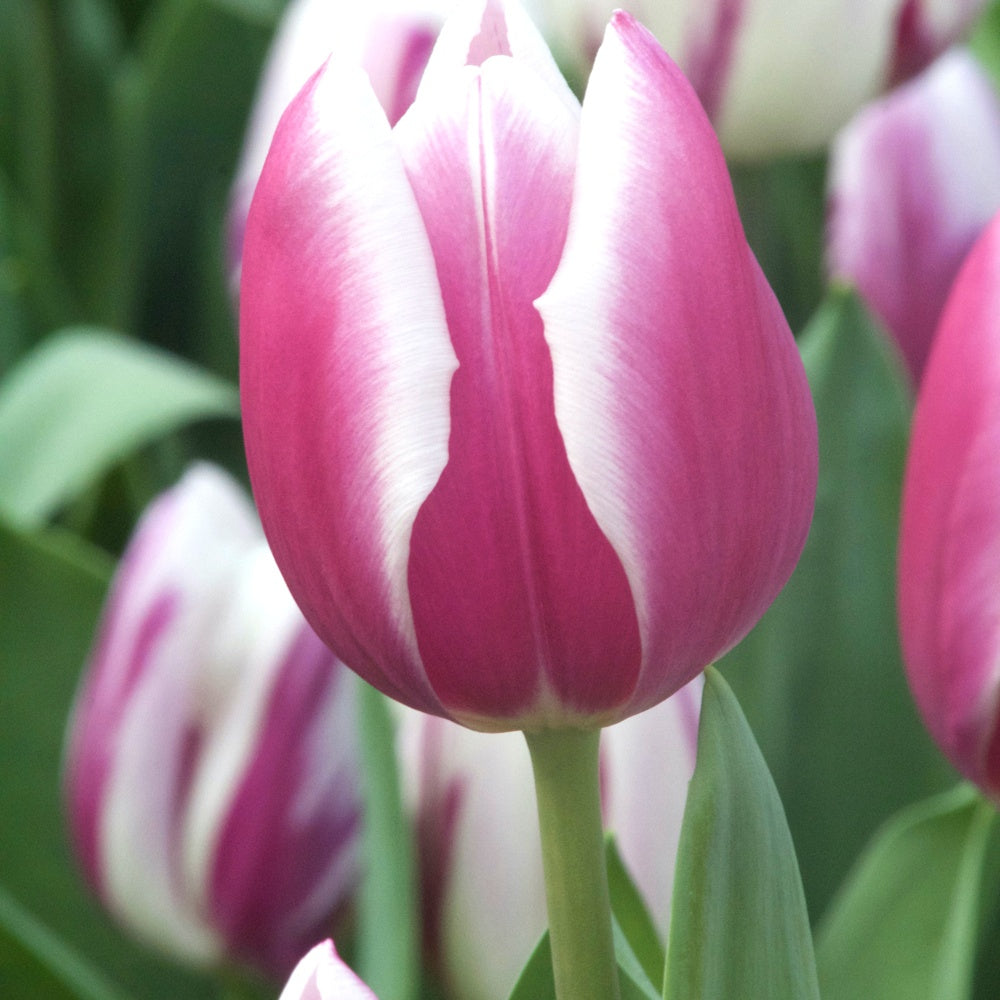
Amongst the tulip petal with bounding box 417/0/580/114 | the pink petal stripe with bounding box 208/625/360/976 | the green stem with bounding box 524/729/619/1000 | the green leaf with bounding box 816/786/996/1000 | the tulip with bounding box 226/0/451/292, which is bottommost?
the pink petal stripe with bounding box 208/625/360/976

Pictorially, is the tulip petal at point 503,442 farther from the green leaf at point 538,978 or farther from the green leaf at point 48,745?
the green leaf at point 48,745

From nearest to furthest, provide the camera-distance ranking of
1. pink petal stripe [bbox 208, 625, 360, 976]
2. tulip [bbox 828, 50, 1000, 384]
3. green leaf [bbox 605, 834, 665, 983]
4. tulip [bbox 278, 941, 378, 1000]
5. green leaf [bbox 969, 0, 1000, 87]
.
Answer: tulip [bbox 278, 941, 378, 1000] → green leaf [bbox 605, 834, 665, 983] → pink petal stripe [bbox 208, 625, 360, 976] → tulip [bbox 828, 50, 1000, 384] → green leaf [bbox 969, 0, 1000, 87]

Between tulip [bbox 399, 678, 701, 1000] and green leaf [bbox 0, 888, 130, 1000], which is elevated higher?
tulip [bbox 399, 678, 701, 1000]

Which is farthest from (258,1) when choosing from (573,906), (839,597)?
(573,906)

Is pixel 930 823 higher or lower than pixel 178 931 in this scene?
higher

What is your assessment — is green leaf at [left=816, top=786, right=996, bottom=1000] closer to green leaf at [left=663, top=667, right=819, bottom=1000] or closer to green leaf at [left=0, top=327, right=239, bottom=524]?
green leaf at [left=663, top=667, right=819, bottom=1000]

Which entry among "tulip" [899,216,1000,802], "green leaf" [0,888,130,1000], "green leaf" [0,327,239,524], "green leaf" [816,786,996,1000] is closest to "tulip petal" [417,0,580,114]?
"tulip" [899,216,1000,802]

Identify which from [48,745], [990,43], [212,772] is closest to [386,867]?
[212,772]

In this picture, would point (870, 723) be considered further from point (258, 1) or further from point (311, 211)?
point (258, 1)
